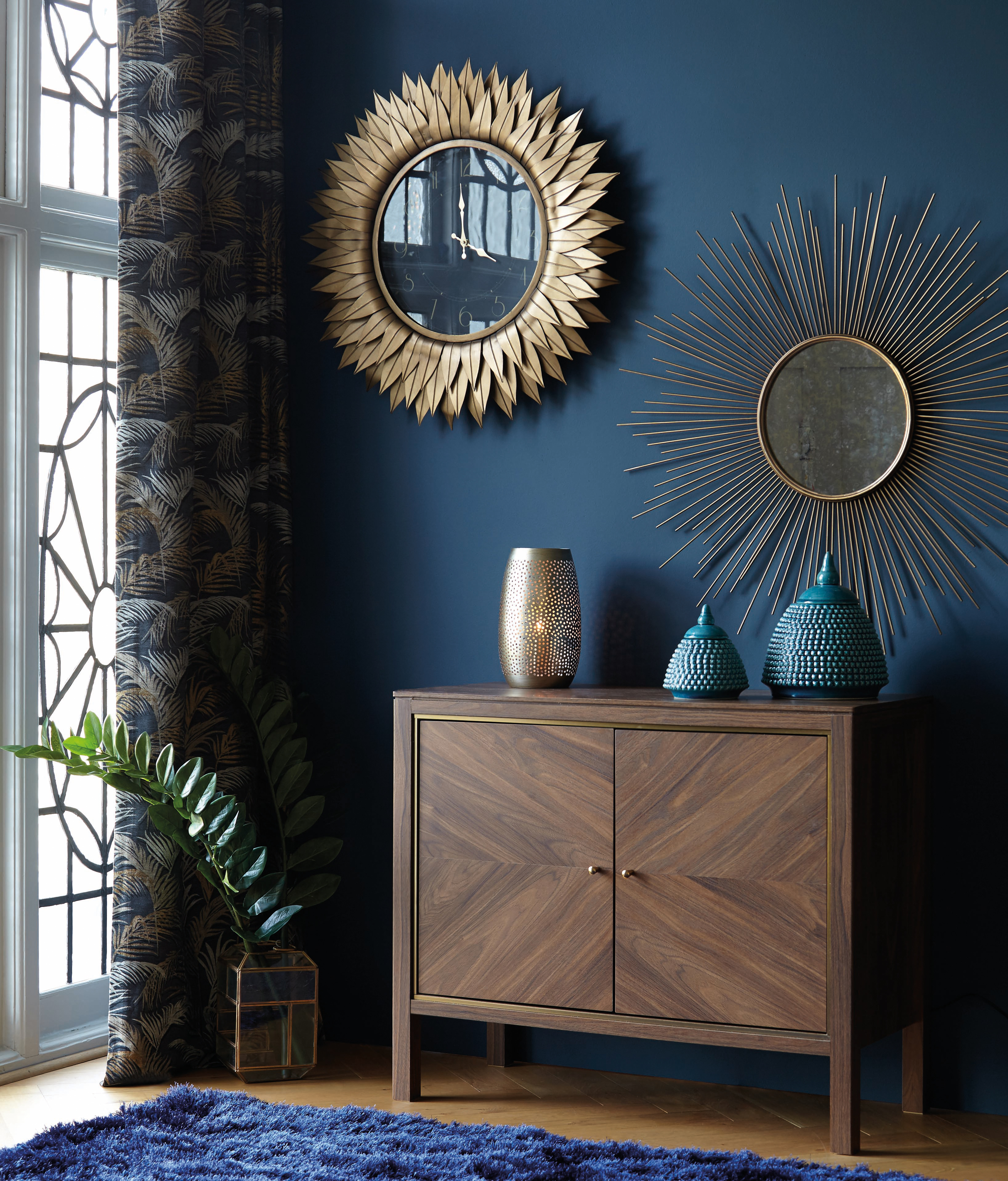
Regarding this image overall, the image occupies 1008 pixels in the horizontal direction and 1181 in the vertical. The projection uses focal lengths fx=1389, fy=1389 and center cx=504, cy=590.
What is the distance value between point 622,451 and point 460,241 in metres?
0.65

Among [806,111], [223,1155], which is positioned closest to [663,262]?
[806,111]

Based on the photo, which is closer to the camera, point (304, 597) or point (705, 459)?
point (705, 459)

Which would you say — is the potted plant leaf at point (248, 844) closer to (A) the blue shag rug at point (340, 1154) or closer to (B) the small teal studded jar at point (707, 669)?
(A) the blue shag rug at point (340, 1154)

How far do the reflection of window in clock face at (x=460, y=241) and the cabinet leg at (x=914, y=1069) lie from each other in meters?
1.81

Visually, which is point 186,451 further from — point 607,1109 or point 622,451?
point 607,1109

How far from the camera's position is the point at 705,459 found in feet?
10.3

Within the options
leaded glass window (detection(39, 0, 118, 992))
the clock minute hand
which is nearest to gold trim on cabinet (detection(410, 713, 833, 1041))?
leaded glass window (detection(39, 0, 118, 992))

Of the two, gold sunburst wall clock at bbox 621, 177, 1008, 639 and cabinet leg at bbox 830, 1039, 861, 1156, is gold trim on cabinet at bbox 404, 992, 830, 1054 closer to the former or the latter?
cabinet leg at bbox 830, 1039, 861, 1156

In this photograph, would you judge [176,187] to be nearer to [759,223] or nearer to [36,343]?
[36,343]

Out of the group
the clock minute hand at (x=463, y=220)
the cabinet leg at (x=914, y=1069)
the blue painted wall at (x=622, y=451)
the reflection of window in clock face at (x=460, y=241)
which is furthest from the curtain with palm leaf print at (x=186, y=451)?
the cabinet leg at (x=914, y=1069)

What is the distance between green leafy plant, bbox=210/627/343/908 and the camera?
3.21 meters

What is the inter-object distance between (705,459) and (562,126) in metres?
0.84

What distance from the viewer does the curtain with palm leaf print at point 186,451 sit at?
3.08 m

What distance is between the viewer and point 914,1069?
285 centimetres
